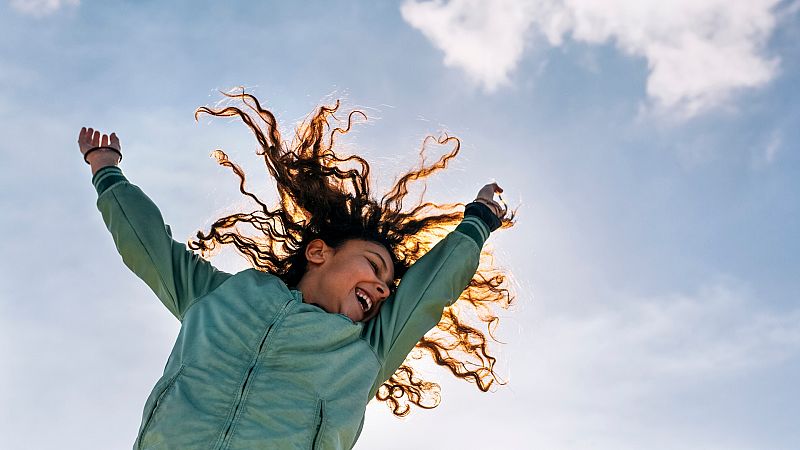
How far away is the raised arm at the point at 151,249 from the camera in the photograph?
171 inches

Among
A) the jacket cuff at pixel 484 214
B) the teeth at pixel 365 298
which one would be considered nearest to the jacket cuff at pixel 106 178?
the teeth at pixel 365 298

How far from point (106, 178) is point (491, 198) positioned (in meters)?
1.99

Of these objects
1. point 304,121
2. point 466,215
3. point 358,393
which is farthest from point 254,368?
point 304,121

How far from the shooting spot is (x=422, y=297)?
4383mm

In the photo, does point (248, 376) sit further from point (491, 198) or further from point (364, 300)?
point (491, 198)

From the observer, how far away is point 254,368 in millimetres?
3773

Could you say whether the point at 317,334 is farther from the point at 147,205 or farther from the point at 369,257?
the point at 147,205

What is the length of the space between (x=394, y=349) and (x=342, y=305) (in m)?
0.34

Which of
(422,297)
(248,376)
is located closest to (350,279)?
(422,297)

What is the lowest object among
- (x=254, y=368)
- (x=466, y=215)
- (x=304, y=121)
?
(x=254, y=368)

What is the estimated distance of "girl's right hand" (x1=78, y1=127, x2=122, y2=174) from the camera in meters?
4.61

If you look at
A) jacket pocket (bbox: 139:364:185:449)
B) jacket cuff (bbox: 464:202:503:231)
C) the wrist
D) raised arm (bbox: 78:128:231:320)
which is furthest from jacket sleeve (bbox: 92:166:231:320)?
jacket cuff (bbox: 464:202:503:231)

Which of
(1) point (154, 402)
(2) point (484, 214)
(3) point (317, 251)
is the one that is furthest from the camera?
(3) point (317, 251)

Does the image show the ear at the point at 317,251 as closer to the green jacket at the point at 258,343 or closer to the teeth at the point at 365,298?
the teeth at the point at 365,298
